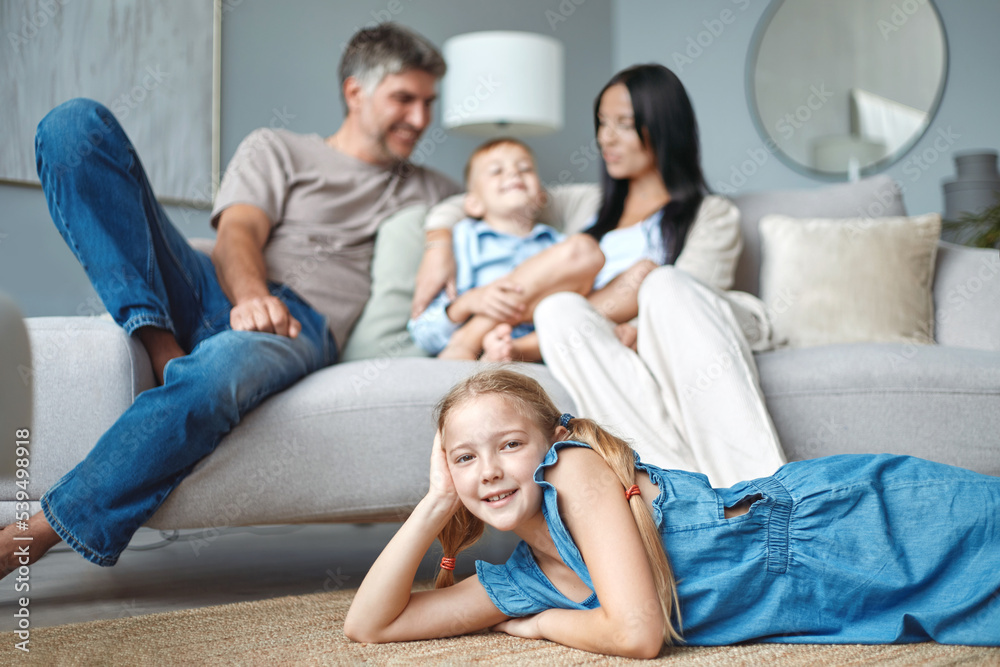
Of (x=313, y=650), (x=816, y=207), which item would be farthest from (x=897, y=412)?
(x=313, y=650)

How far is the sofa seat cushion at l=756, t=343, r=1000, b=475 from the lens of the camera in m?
1.45

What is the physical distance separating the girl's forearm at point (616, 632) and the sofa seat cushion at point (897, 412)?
67 centimetres

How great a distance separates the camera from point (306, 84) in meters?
2.71

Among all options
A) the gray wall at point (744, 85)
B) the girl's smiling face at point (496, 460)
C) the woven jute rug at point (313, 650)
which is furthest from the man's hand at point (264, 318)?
the gray wall at point (744, 85)

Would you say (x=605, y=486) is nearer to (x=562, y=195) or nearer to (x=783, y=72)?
(x=562, y=195)

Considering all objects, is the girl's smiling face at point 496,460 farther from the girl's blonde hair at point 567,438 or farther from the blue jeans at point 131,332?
the blue jeans at point 131,332

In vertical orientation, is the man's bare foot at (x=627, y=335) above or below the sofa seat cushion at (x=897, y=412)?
above

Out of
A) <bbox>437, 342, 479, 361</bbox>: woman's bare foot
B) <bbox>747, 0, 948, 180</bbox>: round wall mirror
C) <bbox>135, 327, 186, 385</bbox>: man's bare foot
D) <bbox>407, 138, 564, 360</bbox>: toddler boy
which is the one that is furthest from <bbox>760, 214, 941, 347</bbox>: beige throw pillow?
<bbox>747, 0, 948, 180</bbox>: round wall mirror

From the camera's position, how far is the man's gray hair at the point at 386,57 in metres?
2.03

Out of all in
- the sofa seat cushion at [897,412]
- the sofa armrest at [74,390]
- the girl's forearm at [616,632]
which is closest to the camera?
the girl's forearm at [616,632]

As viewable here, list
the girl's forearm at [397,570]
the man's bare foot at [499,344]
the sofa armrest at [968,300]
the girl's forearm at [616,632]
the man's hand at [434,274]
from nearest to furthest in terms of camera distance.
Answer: the girl's forearm at [616,632]
the girl's forearm at [397,570]
the man's bare foot at [499,344]
the sofa armrest at [968,300]
the man's hand at [434,274]

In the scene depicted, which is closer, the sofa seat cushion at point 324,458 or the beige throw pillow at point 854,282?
the sofa seat cushion at point 324,458

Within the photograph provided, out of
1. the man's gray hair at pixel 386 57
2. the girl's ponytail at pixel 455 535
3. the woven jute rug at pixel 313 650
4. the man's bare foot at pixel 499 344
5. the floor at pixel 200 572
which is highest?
the man's gray hair at pixel 386 57

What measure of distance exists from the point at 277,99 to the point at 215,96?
0.21 metres
